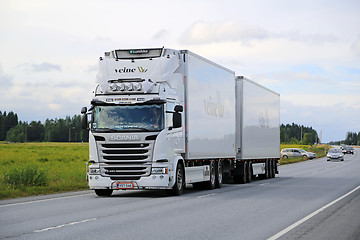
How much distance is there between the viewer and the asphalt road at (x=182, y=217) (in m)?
9.64

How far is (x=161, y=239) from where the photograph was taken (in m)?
8.99

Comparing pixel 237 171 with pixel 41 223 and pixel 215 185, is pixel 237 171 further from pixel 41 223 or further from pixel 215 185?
pixel 41 223

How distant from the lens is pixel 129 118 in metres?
17.3

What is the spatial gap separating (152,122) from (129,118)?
0.71 metres

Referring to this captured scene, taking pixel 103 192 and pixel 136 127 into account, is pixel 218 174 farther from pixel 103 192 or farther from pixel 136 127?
pixel 136 127

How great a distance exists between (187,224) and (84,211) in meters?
3.32

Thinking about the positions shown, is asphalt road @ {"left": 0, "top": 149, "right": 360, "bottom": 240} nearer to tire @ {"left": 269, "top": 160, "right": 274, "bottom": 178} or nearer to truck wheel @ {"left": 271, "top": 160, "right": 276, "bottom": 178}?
tire @ {"left": 269, "top": 160, "right": 274, "bottom": 178}

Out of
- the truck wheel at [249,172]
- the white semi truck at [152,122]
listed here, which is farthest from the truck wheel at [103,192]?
the truck wheel at [249,172]

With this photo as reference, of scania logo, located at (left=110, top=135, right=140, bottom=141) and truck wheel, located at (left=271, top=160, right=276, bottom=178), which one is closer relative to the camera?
scania logo, located at (left=110, top=135, right=140, bottom=141)

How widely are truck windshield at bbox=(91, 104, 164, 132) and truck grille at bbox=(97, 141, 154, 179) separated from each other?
0.48 metres

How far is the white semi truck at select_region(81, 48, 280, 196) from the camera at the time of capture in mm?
17141

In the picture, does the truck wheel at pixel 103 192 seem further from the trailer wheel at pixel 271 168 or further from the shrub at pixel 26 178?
the trailer wheel at pixel 271 168

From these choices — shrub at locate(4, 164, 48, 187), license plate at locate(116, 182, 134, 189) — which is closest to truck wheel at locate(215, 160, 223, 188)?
license plate at locate(116, 182, 134, 189)

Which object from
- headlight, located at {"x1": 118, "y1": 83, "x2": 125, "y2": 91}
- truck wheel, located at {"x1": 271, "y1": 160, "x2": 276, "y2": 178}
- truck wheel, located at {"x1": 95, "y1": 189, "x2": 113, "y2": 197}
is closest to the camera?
headlight, located at {"x1": 118, "y1": 83, "x2": 125, "y2": 91}
